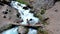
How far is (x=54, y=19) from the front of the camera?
11820 millimetres

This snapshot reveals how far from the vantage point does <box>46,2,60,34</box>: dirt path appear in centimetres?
1084

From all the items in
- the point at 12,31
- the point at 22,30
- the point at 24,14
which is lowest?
the point at 12,31

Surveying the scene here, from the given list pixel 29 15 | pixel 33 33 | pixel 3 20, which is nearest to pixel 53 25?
pixel 33 33

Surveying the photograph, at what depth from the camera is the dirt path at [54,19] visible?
10844mm

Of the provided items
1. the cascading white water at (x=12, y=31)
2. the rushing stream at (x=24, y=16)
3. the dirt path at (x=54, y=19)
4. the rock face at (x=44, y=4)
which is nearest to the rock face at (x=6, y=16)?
the cascading white water at (x=12, y=31)

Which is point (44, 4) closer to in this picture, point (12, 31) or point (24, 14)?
point (24, 14)

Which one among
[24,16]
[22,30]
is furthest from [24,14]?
A: [22,30]

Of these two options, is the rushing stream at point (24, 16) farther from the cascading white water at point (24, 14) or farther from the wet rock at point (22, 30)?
the wet rock at point (22, 30)

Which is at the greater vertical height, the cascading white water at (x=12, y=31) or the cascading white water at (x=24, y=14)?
the cascading white water at (x=24, y=14)

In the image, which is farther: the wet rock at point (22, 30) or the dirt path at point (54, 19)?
the dirt path at point (54, 19)

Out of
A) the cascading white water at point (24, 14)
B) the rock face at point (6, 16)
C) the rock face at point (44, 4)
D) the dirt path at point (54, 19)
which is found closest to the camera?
the dirt path at point (54, 19)

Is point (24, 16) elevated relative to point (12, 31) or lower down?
elevated

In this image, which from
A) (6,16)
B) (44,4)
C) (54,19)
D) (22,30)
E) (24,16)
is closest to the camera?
(22,30)

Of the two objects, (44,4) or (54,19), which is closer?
(54,19)
